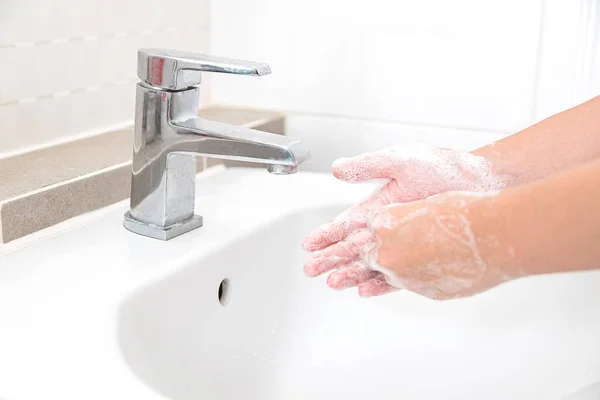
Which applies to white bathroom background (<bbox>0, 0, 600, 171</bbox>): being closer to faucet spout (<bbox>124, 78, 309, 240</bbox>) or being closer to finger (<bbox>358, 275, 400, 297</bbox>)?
faucet spout (<bbox>124, 78, 309, 240</bbox>)

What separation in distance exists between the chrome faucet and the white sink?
33mm

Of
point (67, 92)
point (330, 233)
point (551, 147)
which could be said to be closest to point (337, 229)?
point (330, 233)

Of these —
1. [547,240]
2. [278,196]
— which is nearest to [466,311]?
[278,196]

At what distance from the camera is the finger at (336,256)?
67 cm

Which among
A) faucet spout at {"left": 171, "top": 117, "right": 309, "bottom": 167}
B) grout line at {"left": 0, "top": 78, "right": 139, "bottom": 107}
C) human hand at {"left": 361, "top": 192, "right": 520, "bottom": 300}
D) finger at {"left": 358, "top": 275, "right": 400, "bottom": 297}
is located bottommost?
finger at {"left": 358, "top": 275, "right": 400, "bottom": 297}

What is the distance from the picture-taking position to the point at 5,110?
82 cm

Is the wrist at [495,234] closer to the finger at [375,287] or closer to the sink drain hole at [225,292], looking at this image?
the finger at [375,287]

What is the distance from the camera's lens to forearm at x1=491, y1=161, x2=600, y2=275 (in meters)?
0.49

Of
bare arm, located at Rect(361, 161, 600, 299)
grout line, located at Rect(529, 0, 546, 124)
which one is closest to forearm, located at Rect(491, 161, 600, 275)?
bare arm, located at Rect(361, 161, 600, 299)

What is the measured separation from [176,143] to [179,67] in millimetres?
74

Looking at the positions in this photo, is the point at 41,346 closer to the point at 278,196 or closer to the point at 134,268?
the point at 134,268

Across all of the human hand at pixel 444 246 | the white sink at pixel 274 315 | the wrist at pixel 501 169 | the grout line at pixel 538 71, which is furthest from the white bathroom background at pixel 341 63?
the human hand at pixel 444 246

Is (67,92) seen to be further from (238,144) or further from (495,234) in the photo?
(495,234)

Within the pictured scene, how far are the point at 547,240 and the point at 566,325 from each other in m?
0.37
